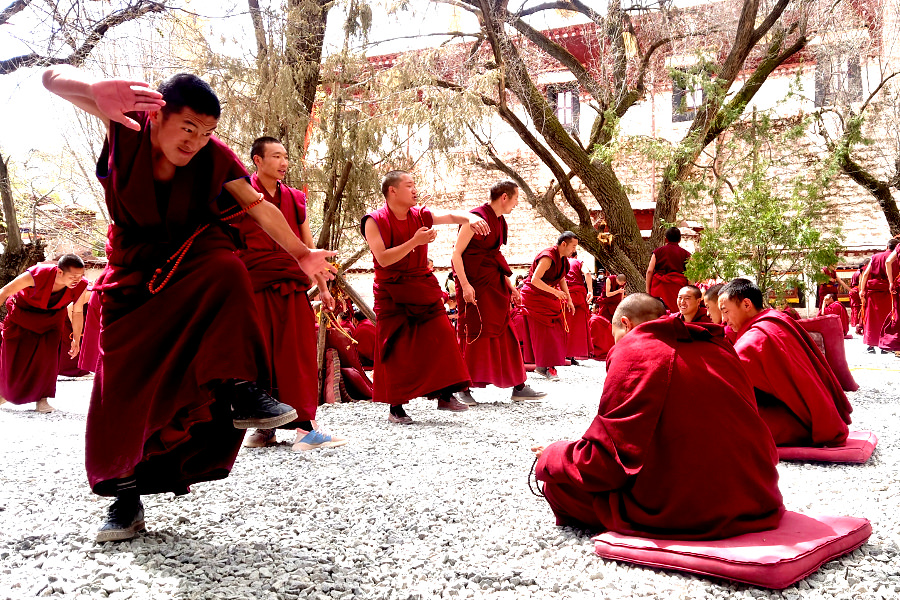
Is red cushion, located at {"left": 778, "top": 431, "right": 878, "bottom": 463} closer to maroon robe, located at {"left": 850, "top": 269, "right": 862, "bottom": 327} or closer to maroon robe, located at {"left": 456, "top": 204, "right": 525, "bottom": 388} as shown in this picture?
maroon robe, located at {"left": 456, "top": 204, "right": 525, "bottom": 388}

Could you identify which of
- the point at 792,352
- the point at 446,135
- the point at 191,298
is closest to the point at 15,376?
the point at 446,135

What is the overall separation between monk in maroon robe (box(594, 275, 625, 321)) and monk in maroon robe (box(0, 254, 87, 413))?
21.9 ft

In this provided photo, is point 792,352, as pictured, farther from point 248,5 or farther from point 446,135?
point 248,5

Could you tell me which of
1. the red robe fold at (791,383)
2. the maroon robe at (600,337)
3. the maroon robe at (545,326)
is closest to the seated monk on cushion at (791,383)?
the red robe fold at (791,383)

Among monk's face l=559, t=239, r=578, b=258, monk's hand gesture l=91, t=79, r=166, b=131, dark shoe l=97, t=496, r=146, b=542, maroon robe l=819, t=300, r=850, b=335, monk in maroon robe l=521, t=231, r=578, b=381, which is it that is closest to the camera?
monk's hand gesture l=91, t=79, r=166, b=131

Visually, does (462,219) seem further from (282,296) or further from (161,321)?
(161,321)

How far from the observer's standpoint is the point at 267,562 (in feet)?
6.79

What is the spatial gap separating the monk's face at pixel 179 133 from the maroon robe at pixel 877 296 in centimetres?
880

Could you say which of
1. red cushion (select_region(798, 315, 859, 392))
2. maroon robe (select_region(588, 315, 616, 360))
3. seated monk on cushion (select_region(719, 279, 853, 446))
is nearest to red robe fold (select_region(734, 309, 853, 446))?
seated monk on cushion (select_region(719, 279, 853, 446))

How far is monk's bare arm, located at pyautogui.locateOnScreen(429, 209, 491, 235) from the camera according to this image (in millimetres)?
3833

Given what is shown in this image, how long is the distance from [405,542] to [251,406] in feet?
2.11

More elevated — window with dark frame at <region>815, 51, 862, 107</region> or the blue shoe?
window with dark frame at <region>815, 51, 862, 107</region>

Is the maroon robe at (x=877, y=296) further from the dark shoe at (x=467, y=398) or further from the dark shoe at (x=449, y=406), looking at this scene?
the dark shoe at (x=449, y=406)

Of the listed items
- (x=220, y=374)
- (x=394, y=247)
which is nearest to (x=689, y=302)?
(x=394, y=247)
